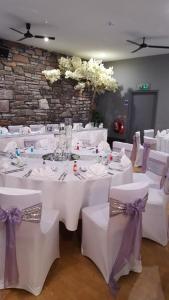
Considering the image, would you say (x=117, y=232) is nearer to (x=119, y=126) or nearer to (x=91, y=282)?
(x=91, y=282)

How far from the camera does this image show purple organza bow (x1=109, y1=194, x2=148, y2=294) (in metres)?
1.83

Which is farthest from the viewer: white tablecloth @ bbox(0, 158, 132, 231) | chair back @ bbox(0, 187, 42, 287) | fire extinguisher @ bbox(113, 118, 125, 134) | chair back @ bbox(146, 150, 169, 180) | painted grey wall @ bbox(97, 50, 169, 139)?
fire extinguisher @ bbox(113, 118, 125, 134)

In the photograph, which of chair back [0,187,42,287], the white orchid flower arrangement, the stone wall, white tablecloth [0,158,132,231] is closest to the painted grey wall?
the white orchid flower arrangement

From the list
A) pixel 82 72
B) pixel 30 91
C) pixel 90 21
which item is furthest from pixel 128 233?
pixel 82 72

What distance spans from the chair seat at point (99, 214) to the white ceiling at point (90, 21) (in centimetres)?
319

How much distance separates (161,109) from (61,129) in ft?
16.4

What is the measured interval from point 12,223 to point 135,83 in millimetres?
7062

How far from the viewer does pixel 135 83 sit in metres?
7.76

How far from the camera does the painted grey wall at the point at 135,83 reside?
708 cm

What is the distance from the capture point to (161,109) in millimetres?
7215

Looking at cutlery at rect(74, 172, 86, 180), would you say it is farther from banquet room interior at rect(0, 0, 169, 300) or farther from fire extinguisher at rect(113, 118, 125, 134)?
fire extinguisher at rect(113, 118, 125, 134)

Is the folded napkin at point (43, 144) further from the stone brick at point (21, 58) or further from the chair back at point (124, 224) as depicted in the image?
the stone brick at point (21, 58)

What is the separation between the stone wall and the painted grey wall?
52.6 inches

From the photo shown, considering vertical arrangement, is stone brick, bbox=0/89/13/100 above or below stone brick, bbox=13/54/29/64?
below
